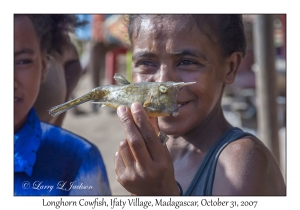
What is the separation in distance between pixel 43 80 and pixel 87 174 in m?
0.57

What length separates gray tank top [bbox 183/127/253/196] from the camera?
1.52 m

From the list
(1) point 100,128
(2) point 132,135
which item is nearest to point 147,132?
(2) point 132,135

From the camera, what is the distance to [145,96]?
1292 mm

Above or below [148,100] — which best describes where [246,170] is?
below

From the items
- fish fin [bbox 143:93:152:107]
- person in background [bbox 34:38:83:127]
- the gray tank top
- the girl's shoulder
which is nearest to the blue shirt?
person in background [bbox 34:38:83:127]

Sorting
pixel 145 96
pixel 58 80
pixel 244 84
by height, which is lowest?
pixel 145 96

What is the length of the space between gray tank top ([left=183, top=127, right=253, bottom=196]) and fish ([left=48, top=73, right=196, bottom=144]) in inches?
11.1

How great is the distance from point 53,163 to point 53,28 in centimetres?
75

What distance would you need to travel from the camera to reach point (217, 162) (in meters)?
1.54

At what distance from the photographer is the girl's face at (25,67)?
6.63 ft

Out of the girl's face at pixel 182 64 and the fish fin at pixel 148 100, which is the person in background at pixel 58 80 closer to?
the girl's face at pixel 182 64

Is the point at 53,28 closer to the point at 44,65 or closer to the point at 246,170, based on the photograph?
the point at 44,65
